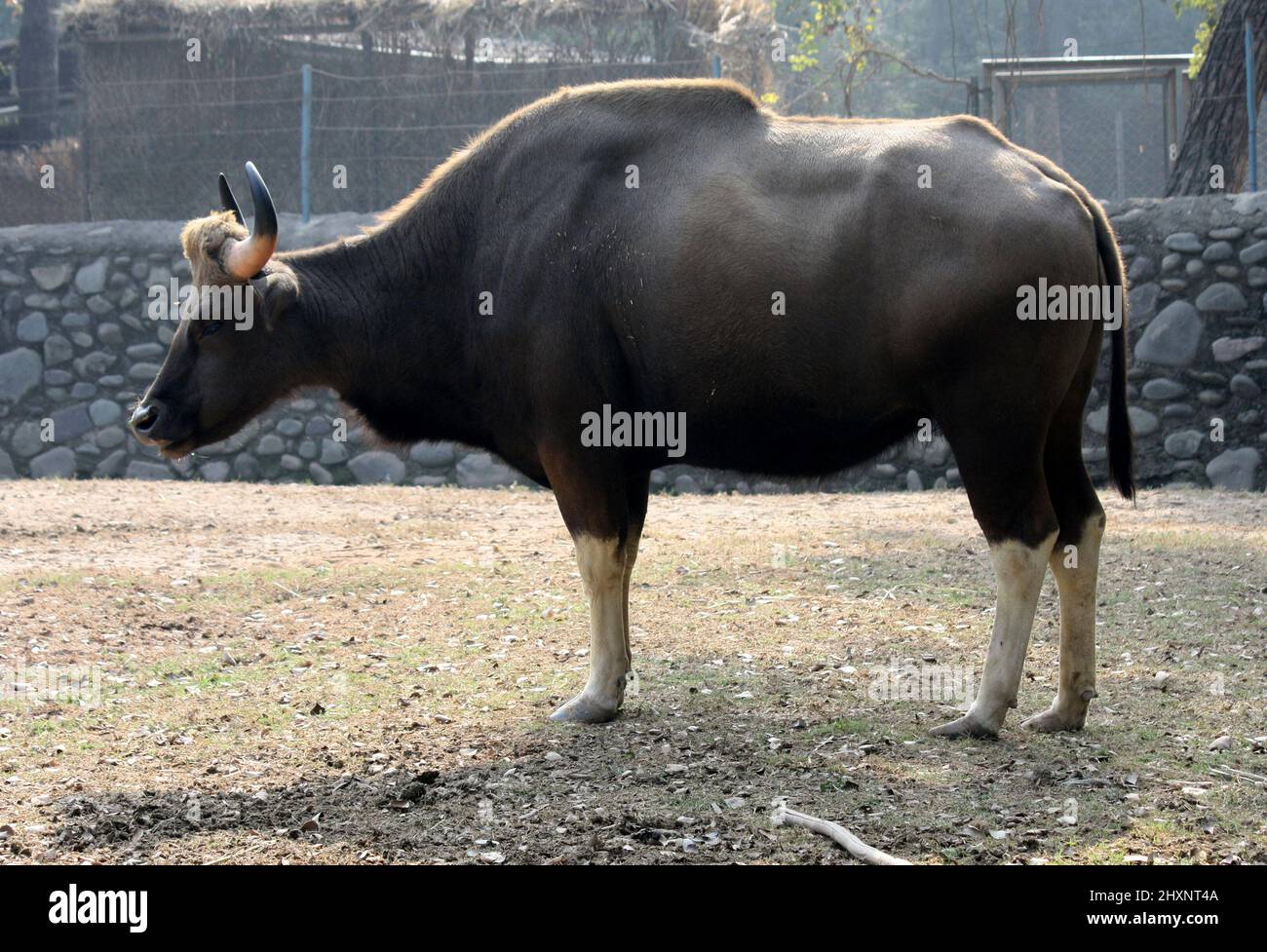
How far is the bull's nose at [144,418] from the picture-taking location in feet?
18.9

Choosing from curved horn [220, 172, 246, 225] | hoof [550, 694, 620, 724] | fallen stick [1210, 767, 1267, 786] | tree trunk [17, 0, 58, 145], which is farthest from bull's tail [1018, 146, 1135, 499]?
tree trunk [17, 0, 58, 145]

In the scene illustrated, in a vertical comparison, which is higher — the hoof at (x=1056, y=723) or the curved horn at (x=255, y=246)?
the curved horn at (x=255, y=246)

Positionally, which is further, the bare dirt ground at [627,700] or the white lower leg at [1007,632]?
the white lower leg at [1007,632]

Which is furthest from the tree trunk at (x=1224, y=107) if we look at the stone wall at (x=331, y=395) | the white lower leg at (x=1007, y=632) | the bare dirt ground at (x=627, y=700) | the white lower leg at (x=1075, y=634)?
the white lower leg at (x=1007, y=632)

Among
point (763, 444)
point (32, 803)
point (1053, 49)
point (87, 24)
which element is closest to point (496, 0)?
point (87, 24)

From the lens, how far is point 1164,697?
5.80 meters

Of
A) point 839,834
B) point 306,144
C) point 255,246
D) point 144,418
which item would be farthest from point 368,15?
point 839,834

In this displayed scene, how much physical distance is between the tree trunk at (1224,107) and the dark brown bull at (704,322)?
28.1 ft

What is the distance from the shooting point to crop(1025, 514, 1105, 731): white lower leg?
5305 mm

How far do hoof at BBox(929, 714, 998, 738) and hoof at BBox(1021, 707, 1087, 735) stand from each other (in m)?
0.21

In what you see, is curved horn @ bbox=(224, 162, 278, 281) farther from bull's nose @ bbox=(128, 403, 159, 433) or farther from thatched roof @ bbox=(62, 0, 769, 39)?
thatched roof @ bbox=(62, 0, 769, 39)

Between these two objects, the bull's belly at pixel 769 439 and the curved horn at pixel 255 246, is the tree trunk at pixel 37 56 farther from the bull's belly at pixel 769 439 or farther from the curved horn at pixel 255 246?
the bull's belly at pixel 769 439

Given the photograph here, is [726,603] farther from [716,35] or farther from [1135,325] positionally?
[716,35]
